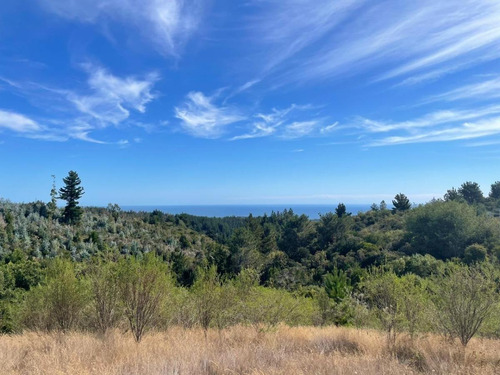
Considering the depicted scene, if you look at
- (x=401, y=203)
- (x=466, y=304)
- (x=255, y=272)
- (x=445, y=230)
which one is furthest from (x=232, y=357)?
(x=401, y=203)

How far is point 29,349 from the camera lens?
629cm

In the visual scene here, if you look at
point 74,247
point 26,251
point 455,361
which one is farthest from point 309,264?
point 455,361

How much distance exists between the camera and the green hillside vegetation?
25.5 ft

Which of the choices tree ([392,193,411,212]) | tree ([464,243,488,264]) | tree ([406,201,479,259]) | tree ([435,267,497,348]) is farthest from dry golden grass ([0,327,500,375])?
tree ([392,193,411,212])

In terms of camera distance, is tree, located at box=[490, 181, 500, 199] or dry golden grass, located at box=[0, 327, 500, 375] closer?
dry golden grass, located at box=[0, 327, 500, 375]

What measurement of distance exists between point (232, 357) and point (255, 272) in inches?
236

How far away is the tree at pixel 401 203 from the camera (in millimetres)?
58812

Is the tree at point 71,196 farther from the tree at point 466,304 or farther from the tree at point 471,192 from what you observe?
the tree at point 471,192

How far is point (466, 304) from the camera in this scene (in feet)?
23.3

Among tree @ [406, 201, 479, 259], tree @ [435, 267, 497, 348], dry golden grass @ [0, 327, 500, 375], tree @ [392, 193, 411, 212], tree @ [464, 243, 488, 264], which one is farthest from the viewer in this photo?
tree @ [392, 193, 411, 212]

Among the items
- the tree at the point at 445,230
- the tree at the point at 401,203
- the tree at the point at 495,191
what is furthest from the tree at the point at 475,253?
the tree at the point at 495,191

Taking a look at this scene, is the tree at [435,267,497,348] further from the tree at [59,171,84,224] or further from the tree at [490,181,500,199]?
the tree at [490,181,500,199]

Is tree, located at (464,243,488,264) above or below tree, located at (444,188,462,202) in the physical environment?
below

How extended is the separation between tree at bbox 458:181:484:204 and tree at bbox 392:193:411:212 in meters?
11.6
